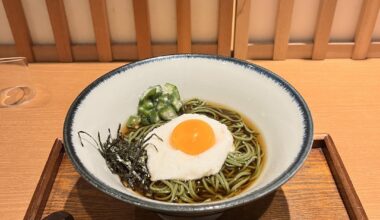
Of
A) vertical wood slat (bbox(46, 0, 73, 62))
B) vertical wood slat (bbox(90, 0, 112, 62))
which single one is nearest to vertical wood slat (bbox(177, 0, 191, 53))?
vertical wood slat (bbox(90, 0, 112, 62))

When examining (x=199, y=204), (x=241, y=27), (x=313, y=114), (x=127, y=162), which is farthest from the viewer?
(x=241, y=27)

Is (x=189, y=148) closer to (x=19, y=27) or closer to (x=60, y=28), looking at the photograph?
(x=60, y=28)

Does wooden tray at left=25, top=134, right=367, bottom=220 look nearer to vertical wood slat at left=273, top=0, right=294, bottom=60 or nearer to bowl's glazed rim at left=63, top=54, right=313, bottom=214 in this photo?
bowl's glazed rim at left=63, top=54, right=313, bottom=214

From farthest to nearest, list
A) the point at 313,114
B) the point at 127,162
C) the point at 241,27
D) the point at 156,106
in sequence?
the point at 241,27, the point at 313,114, the point at 156,106, the point at 127,162

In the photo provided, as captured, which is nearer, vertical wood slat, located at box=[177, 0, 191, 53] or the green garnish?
the green garnish

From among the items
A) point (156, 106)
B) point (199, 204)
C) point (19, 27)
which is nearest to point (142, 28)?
point (19, 27)

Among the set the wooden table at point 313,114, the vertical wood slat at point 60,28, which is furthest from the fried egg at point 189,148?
the vertical wood slat at point 60,28
